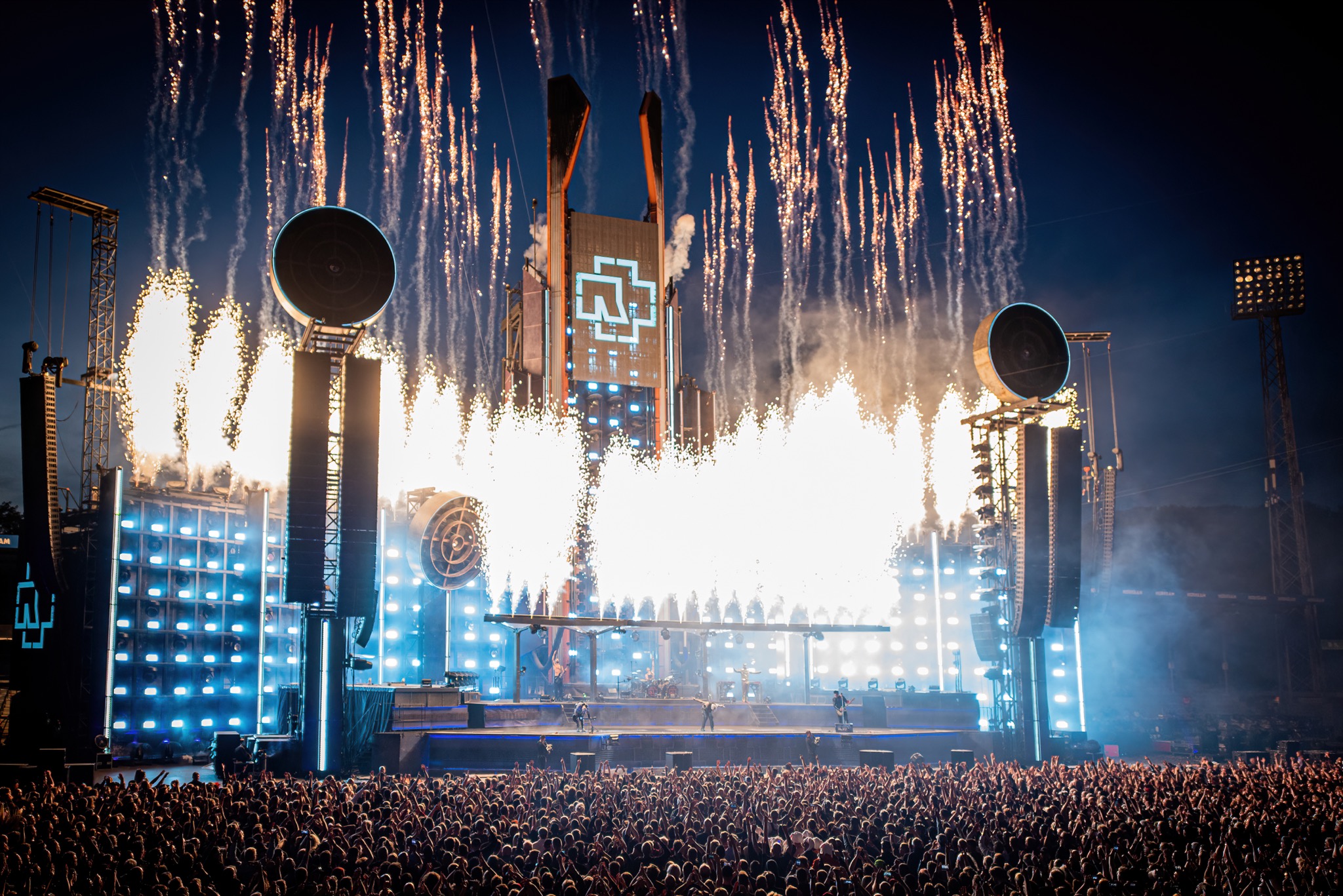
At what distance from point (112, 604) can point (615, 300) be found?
2015 inches

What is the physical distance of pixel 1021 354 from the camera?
37844 mm

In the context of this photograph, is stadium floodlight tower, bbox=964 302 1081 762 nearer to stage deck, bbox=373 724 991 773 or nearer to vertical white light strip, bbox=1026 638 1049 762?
vertical white light strip, bbox=1026 638 1049 762

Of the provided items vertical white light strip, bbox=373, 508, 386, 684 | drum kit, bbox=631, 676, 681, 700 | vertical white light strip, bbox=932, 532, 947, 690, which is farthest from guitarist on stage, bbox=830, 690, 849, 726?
vertical white light strip, bbox=932, 532, 947, 690

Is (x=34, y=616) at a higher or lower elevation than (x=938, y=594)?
higher

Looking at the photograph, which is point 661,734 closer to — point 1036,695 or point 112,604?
point 1036,695

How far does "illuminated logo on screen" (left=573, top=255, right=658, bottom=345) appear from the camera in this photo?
274 ft

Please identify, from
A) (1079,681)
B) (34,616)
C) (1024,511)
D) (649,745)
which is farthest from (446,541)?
(1079,681)

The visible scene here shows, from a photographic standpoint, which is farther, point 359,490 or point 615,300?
point 615,300

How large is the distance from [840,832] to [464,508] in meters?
37.2

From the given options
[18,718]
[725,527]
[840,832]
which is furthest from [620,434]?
[840,832]

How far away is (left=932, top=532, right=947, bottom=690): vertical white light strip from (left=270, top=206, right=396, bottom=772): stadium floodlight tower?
54822mm

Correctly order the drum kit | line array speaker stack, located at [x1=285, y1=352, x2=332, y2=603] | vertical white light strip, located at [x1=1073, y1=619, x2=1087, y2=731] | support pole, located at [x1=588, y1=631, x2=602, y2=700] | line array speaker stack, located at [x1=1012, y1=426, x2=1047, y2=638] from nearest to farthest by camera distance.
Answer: line array speaker stack, located at [x1=285, y1=352, x2=332, y2=603], line array speaker stack, located at [x1=1012, y1=426, x2=1047, y2=638], support pole, located at [x1=588, y1=631, x2=602, y2=700], the drum kit, vertical white light strip, located at [x1=1073, y1=619, x2=1087, y2=731]

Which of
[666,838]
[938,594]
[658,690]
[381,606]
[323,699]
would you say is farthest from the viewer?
[938,594]

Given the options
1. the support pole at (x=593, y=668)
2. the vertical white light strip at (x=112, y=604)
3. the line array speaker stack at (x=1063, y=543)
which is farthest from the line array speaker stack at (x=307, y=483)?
the line array speaker stack at (x=1063, y=543)
